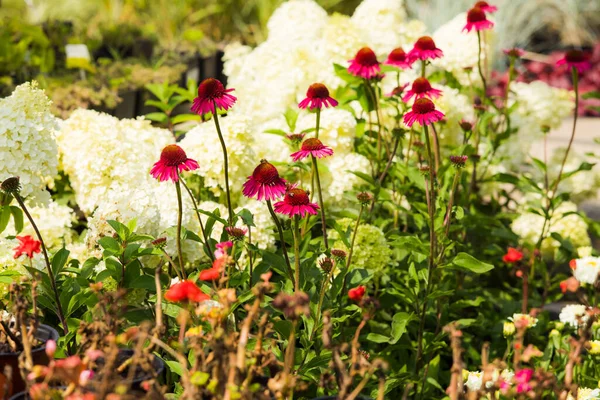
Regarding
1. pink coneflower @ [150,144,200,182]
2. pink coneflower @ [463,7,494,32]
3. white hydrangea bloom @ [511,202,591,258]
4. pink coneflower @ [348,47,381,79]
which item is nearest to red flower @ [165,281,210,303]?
pink coneflower @ [150,144,200,182]

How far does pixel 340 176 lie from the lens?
2.35 m

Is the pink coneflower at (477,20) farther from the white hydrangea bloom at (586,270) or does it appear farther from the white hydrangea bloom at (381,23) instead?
the white hydrangea bloom at (586,270)

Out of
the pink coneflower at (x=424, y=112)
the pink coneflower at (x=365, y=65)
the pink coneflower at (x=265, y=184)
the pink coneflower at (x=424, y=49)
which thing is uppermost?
the pink coneflower at (x=424, y=49)

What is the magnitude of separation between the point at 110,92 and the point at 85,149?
1.97 meters

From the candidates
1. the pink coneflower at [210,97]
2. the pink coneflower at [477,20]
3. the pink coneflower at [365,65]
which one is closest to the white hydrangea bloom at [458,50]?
the pink coneflower at [477,20]

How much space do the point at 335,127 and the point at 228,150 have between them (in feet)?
1.24

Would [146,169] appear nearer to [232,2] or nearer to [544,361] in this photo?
[544,361]

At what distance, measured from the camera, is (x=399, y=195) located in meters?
2.43

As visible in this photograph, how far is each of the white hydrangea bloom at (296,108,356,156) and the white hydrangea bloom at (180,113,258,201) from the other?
22 cm

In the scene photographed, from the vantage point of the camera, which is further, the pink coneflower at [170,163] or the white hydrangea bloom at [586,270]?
the white hydrangea bloom at [586,270]

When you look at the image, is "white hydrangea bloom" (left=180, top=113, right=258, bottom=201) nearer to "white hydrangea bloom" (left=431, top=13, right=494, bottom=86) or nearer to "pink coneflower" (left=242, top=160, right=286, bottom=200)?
"pink coneflower" (left=242, top=160, right=286, bottom=200)

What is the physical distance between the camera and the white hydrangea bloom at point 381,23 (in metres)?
3.09

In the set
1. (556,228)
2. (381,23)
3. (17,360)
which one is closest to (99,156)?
(17,360)

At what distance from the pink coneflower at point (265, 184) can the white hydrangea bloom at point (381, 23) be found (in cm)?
162
